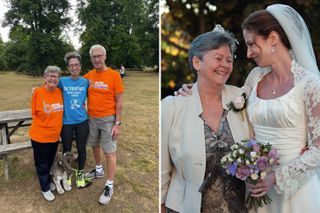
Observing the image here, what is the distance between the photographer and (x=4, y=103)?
98.4 inches

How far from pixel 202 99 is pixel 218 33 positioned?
0.30 m

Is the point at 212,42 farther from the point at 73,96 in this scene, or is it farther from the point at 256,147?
the point at 73,96

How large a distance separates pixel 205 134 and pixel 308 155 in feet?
1.37

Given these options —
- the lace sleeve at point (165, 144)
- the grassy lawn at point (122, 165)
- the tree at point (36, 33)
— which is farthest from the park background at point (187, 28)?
the lace sleeve at point (165, 144)

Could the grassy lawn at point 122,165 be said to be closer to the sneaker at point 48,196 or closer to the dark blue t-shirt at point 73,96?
the sneaker at point 48,196

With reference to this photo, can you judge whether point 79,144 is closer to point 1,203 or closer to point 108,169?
point 108,169

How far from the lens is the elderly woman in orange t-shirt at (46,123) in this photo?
2191mm

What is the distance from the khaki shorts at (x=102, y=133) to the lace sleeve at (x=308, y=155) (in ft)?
4.23

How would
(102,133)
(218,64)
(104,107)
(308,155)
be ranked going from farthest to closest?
(102,133), (104,107), (218,64), (308,155)

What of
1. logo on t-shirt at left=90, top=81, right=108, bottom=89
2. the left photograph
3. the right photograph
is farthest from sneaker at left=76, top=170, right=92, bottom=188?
the right photograph

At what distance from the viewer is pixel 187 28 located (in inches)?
107

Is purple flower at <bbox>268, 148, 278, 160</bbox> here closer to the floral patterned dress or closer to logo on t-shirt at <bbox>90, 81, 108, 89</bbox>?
the floral patterned dress

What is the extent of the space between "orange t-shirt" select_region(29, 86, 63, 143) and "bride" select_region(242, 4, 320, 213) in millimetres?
1279

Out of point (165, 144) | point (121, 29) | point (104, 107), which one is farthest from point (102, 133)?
point (165, 144)
